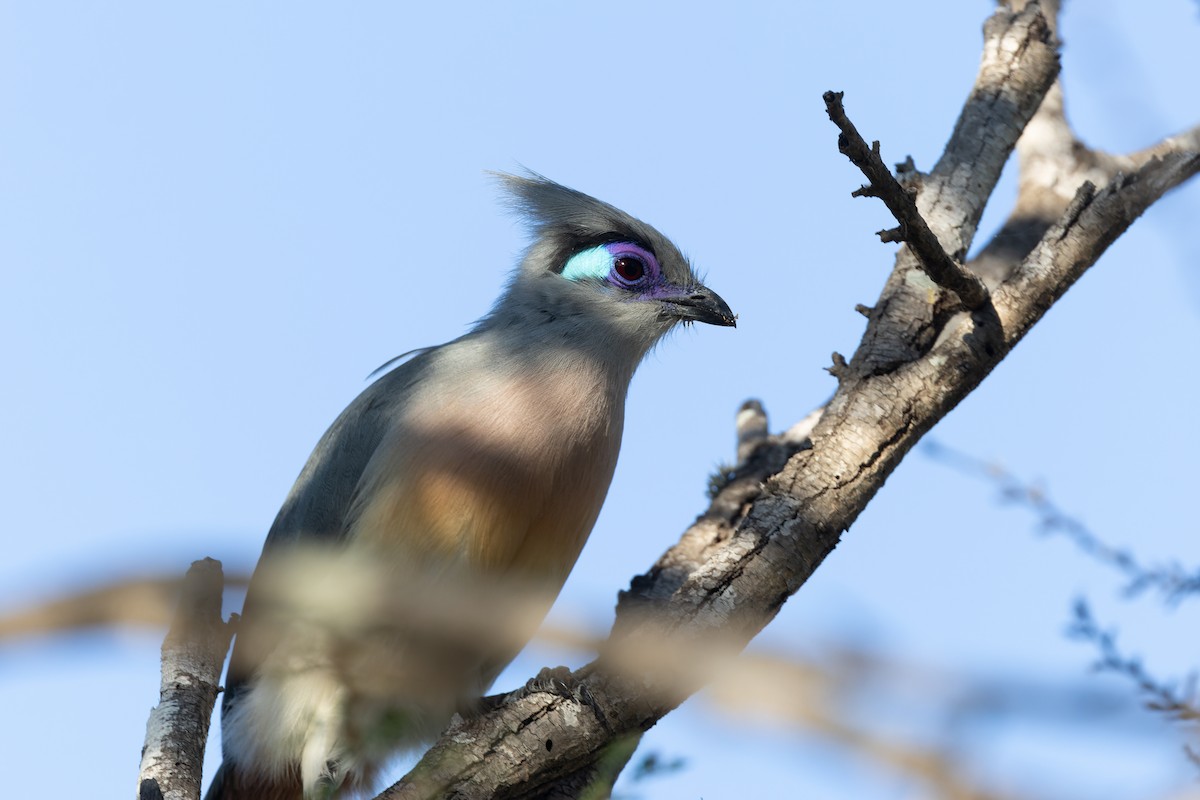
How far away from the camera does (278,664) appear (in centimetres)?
561

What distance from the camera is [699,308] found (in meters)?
6.75

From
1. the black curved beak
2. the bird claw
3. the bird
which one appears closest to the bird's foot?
the bird claw

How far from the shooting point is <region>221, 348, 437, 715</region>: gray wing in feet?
19.4

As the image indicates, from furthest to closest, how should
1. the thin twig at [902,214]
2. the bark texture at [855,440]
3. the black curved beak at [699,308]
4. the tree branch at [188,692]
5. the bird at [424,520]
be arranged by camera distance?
the black curved beak at [699,308] < the bird at [424,520] < the bark texture at [855,440] < the tree branch at [188,692] < the thin twig at [902,214]

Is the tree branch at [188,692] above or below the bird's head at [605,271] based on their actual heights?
below

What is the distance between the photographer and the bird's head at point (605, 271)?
6582 millimetres

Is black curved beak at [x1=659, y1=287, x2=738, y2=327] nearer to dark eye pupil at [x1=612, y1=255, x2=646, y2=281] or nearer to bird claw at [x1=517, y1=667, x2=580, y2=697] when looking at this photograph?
dark eye pupil at [x1=612, y1=255, x2=646, y2=281]

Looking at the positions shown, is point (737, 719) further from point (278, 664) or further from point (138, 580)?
point (278, 664)

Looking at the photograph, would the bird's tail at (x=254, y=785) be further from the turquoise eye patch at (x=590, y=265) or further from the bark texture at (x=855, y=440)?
the turquoise eye patch at (x=590, y=265)

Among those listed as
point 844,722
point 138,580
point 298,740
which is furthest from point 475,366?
point 844,722

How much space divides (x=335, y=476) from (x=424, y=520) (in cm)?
93

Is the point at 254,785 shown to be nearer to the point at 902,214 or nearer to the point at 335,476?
the point at 335,476

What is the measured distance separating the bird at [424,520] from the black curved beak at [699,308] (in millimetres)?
238

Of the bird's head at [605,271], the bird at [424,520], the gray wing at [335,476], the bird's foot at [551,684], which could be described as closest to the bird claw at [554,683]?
the bird's foot at [551,684]
